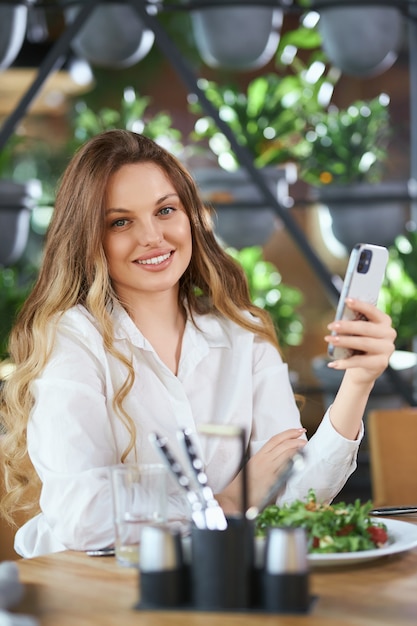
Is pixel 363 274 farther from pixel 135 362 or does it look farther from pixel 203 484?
pixel 135 362

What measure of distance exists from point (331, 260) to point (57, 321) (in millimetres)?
3268

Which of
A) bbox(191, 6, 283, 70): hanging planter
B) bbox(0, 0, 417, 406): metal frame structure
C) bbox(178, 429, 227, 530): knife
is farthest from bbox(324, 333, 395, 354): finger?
bbox(191, 6, 283, 70): hanging planter

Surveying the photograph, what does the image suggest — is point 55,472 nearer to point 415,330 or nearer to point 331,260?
point 415,330

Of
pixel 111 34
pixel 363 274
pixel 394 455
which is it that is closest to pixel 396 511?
pixel 363 274

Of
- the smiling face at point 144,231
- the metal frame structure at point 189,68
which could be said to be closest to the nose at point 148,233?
the smiling face at point 144,231

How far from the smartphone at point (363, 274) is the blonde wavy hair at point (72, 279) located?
52 centimetres

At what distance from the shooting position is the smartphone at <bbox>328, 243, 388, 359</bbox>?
1.51 m

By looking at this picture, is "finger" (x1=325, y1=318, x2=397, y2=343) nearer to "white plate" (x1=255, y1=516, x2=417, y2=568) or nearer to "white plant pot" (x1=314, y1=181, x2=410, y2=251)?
"white plate" (x1=255, y1=516, x2=417, y2=568)

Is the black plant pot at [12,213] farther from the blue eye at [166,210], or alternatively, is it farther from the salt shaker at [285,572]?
the salt shaker at [285,572]

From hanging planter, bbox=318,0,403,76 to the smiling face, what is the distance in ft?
5.10

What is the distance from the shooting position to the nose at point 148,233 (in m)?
1.95

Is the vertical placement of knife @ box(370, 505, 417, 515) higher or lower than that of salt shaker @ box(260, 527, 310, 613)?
higher

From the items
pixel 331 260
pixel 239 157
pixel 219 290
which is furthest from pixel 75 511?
pixel 331 260

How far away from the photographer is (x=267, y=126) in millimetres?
3777
